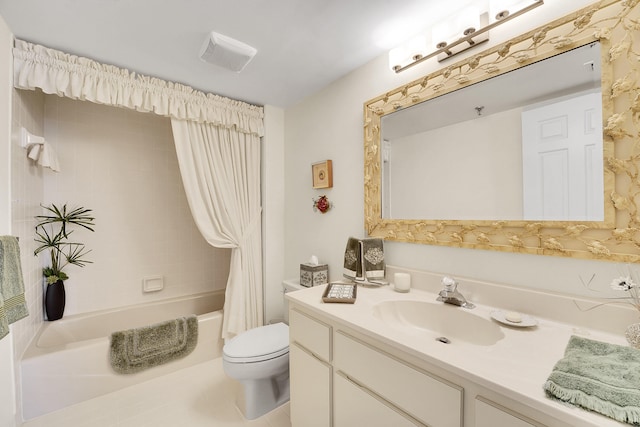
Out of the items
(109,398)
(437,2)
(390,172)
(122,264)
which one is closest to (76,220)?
(122,264)

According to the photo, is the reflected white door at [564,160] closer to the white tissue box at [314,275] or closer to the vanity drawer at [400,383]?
the vanity drawer at [400,383]

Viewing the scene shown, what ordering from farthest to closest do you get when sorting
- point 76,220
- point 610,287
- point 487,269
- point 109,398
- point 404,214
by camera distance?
1. point 76,220
2. point 109,398
3. point 404,214
4. point 487,269
5. point 610,287

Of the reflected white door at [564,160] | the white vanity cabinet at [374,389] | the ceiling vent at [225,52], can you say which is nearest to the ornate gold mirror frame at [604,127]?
the reflected white door at [564,160]

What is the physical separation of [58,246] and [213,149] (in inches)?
56.0

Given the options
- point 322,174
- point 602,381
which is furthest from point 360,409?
point 322,174

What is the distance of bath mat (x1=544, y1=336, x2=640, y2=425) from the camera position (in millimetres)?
548

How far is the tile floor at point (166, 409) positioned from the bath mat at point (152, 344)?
155 millimetres

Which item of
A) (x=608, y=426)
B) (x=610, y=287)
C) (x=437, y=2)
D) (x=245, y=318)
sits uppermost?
(x=437, y=2)

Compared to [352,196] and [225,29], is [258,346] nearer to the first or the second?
[352,196]

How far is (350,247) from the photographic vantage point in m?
1.69

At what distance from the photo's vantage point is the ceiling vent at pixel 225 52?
4.95 feet

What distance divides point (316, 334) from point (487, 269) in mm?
836

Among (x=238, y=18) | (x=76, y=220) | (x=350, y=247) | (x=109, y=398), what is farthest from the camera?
(x=76, y=220)

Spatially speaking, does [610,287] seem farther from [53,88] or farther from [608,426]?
[53,88]
